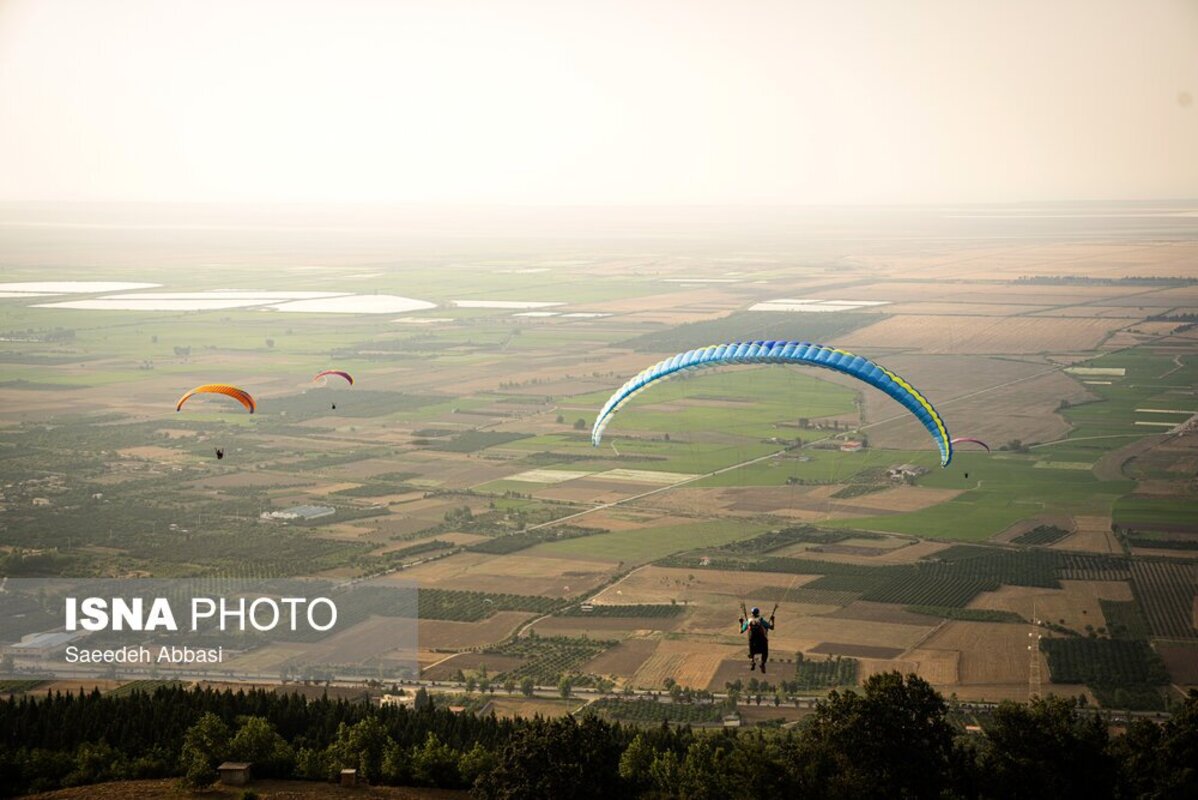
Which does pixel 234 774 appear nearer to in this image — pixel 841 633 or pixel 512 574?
pixel 841 633

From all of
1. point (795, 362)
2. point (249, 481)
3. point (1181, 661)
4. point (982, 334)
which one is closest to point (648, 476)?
point (249, 481)

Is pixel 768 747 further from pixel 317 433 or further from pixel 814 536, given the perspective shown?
pixel 317 433

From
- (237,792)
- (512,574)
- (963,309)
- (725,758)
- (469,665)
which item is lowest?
(237,792)

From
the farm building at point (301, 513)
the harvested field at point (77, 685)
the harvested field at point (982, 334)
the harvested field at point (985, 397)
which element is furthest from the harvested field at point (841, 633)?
the harvested field at point (982, 334)

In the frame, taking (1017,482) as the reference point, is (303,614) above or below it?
below

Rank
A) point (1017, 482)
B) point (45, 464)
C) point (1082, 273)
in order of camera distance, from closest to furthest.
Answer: point (1017, 482)
point (45, 464)
point (1082, 273)

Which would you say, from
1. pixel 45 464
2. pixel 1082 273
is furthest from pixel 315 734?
pixel 1082 273

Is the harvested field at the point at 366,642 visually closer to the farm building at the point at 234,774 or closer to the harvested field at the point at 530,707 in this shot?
the harvested field at the point at 530,707

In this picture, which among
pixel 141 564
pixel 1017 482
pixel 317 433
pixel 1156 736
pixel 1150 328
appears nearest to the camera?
pixel 1156 736
